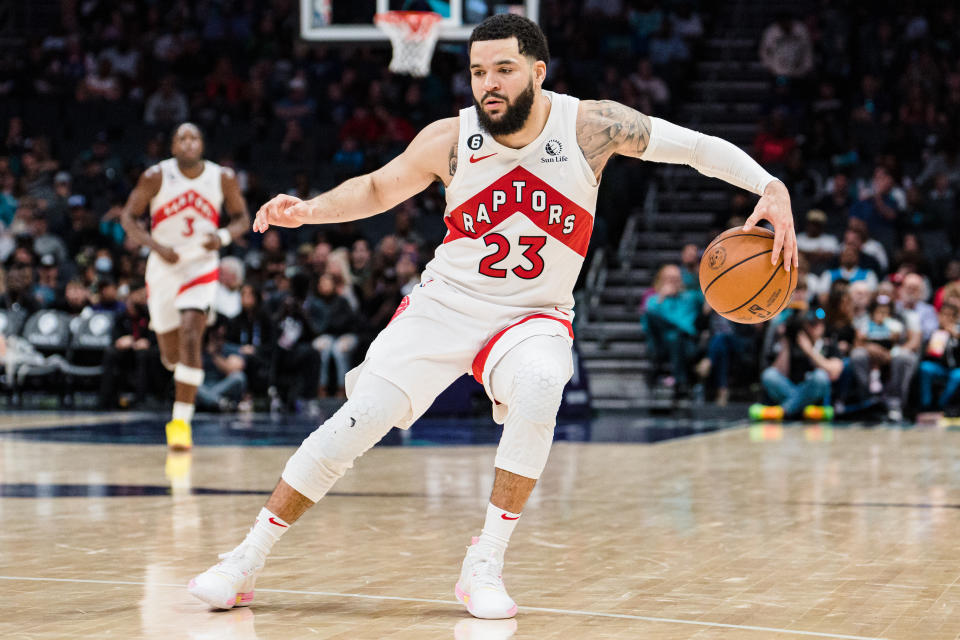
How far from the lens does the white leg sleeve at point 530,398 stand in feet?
14.6

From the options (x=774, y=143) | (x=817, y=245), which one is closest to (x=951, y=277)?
(x=817, y=245)

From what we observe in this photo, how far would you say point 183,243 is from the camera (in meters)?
9.97

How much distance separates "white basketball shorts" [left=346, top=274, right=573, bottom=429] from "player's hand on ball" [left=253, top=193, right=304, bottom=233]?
51 centimetres

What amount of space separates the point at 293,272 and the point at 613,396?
3.88 meters

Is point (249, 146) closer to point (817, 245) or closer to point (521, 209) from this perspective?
point (817, 245)

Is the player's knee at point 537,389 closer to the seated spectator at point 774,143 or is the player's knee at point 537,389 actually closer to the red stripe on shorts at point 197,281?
the red stripe on shorts at point 197,281

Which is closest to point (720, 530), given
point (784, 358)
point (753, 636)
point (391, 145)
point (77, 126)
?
point (753, 636)

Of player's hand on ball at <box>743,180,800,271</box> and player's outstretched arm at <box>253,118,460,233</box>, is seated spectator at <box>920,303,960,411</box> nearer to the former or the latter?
player's hand on ball at <box>743,180,800,271</box>

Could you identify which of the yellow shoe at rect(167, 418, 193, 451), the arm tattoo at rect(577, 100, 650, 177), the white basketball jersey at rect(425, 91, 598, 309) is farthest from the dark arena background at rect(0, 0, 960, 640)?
the arm tattoo at rect(577, 100, 650, 177)

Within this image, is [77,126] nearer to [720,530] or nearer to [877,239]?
[877,239]

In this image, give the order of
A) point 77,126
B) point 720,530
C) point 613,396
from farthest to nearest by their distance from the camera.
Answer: point 77,126 → point 613,396 → point 720,530

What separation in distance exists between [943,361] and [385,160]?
24.9 feet

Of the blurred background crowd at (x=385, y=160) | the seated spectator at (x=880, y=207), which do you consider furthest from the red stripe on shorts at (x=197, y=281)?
the seated spectator at (x=880, y=207)

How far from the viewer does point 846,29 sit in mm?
18875
